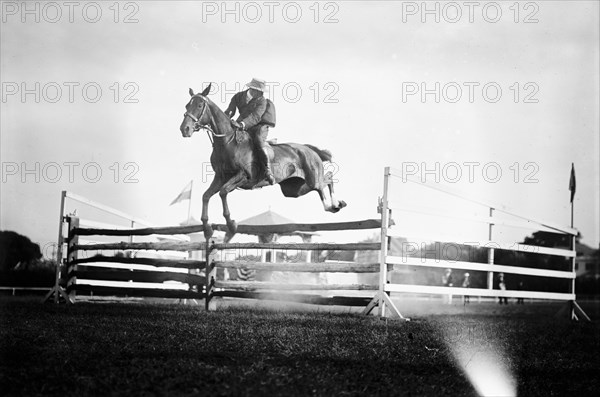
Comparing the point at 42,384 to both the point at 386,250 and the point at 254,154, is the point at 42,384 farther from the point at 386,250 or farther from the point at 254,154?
the point at 254,154

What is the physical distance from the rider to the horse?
10cm

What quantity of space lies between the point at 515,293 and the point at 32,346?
363 inches

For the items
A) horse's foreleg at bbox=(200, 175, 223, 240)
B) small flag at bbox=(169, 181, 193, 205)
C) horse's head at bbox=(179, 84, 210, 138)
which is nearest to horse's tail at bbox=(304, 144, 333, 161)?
horse's foreleg at bbox=(200, 175, 223, 240)

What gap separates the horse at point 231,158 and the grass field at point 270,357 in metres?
2.56

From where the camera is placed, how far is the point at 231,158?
10.2 metres

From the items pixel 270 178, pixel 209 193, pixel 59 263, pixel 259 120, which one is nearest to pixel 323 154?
pixel 270 178

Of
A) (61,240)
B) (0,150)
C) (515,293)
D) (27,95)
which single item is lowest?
(515,293)

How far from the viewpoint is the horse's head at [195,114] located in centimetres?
962

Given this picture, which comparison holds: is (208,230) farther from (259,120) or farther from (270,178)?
(259,120)

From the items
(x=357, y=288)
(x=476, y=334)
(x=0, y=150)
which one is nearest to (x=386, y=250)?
(x=357, y=288)

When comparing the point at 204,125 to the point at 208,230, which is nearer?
the point at 204,125

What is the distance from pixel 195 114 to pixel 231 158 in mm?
903

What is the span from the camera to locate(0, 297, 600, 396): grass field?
4.04m

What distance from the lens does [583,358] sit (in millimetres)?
6691
